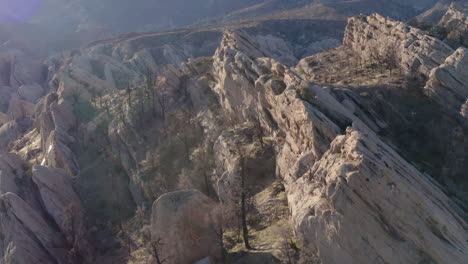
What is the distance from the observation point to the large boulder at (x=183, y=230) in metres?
35.8

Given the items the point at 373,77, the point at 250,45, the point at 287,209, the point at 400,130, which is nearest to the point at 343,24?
the point at 250,45

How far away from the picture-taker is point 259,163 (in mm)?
48312

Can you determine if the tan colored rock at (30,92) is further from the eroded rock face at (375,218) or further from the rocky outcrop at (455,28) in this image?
the eroded rock face at (375,218)

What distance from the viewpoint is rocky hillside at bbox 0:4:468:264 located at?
28.6 m

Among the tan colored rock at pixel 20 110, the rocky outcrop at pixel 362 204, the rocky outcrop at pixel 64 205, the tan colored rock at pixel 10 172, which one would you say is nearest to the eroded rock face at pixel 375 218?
the rocky outcrop at pixel 362 204

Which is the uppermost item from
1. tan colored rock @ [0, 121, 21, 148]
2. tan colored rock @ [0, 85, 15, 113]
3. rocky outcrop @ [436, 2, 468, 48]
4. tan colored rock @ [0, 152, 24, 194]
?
rocky outcrop @ [436, 2, 468, 48]

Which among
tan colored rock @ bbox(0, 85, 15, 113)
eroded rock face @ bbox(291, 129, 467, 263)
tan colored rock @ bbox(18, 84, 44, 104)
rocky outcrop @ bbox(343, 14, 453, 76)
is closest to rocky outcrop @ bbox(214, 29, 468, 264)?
eroded rock face @ bbox(291, 129, 467, 263)

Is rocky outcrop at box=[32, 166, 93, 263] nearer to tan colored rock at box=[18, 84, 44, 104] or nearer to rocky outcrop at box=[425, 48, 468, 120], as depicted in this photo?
rocky outcrop at box=[425, 48, 468, 120]

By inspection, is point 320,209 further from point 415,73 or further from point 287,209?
point 415,73

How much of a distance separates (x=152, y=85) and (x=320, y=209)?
53.6 metres

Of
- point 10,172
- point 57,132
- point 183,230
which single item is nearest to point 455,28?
point 183,230

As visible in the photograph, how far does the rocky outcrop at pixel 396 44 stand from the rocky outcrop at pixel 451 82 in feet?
9.43

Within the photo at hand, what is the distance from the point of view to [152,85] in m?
77.0

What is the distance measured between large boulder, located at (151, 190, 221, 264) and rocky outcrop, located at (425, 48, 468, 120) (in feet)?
93.4
